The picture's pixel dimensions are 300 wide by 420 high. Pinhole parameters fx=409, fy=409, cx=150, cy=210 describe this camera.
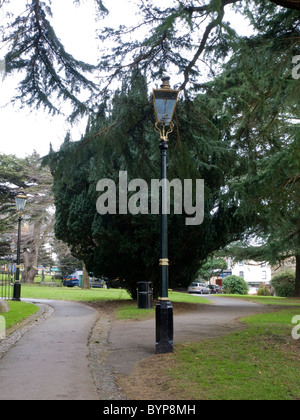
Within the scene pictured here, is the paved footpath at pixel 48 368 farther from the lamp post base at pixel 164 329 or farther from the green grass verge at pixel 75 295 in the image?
the green grass verge at pixel 75 295

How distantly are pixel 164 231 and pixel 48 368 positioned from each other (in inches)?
115

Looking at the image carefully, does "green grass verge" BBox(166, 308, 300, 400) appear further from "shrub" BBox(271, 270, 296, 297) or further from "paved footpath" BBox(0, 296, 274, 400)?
"shrub" BBox(271, 270, 296, 297)

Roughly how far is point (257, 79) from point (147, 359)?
18.8 feet

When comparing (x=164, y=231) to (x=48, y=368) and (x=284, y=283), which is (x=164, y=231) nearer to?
(x=48, y=368)

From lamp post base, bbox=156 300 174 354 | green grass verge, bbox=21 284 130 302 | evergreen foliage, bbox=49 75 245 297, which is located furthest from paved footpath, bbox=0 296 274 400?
green grass verge, bbox=21 284 130 302

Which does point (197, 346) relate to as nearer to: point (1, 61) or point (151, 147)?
point (151, 147)

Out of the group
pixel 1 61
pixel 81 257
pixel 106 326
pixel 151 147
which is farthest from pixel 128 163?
pixel 81 257

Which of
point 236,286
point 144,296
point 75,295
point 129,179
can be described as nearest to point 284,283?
point 236,286

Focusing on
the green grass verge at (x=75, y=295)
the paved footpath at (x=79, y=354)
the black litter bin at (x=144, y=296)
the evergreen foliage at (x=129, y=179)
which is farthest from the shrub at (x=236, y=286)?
the paved footpath at (x=79, y=354)

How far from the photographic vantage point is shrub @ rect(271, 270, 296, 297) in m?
32.0

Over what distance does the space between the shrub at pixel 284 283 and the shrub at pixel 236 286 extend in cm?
743

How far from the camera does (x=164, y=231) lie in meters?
7.30

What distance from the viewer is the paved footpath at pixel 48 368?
471 cm
